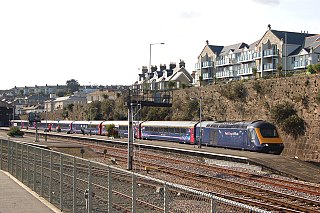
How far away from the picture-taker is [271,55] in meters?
70.7

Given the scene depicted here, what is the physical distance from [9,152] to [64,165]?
11014 millimetres

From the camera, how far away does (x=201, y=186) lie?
22.3 meters

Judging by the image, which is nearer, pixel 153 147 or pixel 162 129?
pixel 153 147

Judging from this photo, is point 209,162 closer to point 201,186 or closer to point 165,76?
point 201,186

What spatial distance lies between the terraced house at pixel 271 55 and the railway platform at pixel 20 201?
45.7 m

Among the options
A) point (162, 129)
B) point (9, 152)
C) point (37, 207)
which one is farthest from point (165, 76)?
point (37, 207)

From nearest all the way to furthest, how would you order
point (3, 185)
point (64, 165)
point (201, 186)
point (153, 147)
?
point (64, 165), point (3, 185), point (201, 186), point (153, 147)

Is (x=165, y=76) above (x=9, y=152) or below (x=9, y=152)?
above

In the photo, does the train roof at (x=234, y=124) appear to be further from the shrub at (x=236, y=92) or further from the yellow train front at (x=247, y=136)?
the shrub at (x=236, y=92)

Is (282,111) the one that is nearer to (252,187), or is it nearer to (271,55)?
(252,187)

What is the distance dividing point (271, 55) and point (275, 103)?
27612 mm

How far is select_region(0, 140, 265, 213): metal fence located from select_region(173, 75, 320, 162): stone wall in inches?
1039

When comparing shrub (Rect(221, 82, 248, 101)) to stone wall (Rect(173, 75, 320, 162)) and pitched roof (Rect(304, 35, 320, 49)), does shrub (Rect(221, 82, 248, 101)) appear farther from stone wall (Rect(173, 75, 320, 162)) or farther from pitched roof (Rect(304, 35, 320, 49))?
pitched roof (Rect(304, 35, 320, 49))

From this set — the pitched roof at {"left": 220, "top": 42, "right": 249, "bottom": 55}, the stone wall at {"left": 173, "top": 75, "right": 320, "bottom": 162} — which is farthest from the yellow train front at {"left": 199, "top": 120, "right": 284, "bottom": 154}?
the pitched roof at {"left": 220, "top": 42, "right": 249, "bottom": 55}
